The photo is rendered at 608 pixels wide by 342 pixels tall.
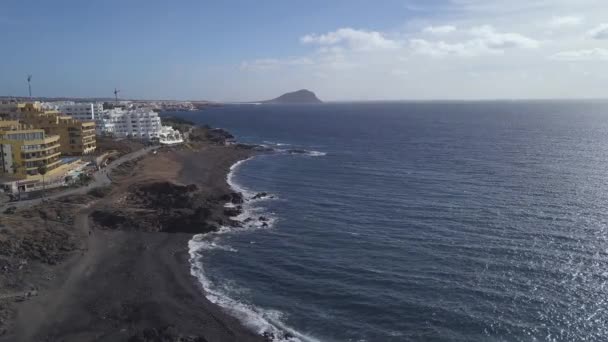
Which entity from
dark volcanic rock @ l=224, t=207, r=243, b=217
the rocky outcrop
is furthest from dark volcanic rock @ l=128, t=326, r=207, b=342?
dark volcanic rock @ l=224, t=207, r=243, b=217

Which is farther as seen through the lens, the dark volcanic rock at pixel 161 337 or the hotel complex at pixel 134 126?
the hotel complex at pixel 134 126

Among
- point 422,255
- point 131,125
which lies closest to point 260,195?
point 422,255

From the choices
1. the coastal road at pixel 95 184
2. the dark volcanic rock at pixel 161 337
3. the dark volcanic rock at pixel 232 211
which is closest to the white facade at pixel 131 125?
the coastal road at pixel 95 184

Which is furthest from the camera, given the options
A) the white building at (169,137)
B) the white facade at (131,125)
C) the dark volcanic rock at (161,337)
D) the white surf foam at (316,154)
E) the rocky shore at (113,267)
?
the white facade at (131,125)

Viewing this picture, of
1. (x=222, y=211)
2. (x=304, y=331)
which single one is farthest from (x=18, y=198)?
(x=304, y=331)

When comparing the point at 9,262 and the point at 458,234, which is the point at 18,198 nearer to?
the point at 9,262

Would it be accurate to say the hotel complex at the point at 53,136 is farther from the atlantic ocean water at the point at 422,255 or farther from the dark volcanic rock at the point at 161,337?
the dark volcanic rock at the point at 161,337

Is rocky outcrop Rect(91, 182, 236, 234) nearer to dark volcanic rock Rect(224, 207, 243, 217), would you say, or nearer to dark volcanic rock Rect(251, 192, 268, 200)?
A: dark volcanic rock Rect(224, 207, 243, 217)

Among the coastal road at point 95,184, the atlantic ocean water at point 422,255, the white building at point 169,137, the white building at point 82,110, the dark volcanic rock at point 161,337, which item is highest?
the white building at point 82,110
